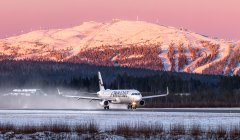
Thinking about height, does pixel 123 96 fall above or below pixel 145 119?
above

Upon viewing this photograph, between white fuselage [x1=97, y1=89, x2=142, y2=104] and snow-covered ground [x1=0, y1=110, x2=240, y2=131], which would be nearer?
snow-covered ground [x1=0, y1=110, x2=240, y2=131]

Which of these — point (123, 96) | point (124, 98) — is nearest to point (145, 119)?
point (124, 98)

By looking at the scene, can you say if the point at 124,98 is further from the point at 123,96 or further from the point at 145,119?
the point at 145,119

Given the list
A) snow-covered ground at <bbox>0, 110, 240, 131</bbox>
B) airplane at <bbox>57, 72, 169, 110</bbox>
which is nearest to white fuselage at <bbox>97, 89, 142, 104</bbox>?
airplane at <bbox>57, 72, 169, 110</bbox>

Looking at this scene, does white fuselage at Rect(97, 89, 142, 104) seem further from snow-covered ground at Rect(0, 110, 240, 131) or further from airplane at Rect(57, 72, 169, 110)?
snow-covered ground at Rect(0, 110, 240, 131)

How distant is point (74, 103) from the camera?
18325 centimetres

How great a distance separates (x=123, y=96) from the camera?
121125mm

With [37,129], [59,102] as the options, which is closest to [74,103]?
[59,102]

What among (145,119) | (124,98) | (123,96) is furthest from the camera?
(123,96)

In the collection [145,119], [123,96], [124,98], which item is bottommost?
[145,119]

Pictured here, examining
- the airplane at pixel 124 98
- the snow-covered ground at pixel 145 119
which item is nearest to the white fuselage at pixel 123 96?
the airplane at pixel 124 98

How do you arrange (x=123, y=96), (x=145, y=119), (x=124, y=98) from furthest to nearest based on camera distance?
(x=123, y=96)
(x=124, y=98)
(x=145, y=119)

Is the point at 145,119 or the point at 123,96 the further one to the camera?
the point at 123,96

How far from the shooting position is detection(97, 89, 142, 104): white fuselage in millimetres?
117625
